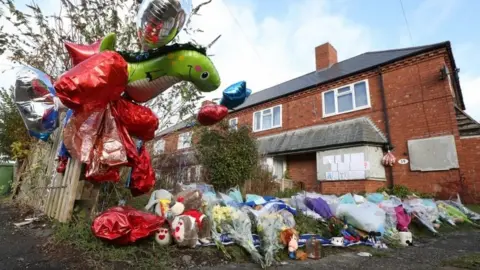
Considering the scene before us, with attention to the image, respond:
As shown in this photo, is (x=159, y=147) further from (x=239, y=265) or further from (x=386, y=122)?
(x=386, y=122)

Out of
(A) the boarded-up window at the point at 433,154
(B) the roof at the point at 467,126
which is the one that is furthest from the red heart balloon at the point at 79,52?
(B) the roof at the point at 467,126

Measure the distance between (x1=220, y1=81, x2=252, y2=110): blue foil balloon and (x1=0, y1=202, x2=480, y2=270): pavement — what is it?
5.67 feet

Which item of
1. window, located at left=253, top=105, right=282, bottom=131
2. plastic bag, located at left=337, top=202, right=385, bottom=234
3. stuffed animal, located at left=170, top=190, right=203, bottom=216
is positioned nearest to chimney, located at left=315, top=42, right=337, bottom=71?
window, located at left=253, top=105, right=282, bottom=131

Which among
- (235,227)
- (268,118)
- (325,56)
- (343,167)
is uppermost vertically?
(325,56)

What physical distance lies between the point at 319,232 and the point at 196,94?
3.04 m

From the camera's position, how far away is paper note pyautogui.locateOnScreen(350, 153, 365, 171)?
9.74 meters

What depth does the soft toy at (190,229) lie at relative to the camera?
269 cm

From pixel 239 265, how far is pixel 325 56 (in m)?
15.3

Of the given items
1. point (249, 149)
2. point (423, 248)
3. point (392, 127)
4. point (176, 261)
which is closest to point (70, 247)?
point (176, 261)

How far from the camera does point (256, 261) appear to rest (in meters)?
2.76

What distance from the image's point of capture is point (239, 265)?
8.73ft

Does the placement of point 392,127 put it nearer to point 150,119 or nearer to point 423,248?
point 423,248

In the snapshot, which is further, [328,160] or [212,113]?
[328,160]

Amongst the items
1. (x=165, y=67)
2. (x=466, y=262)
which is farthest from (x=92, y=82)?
(x=466, y=262)
